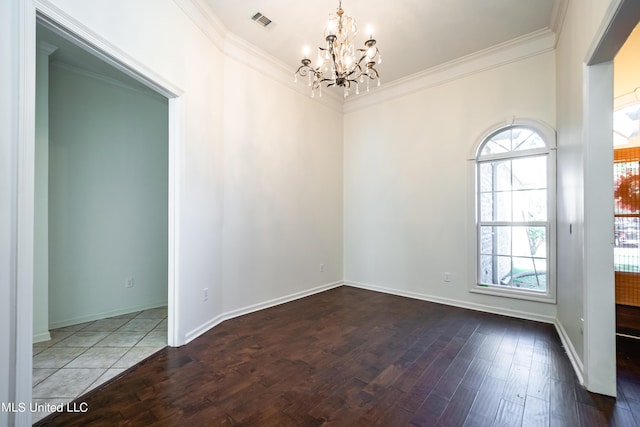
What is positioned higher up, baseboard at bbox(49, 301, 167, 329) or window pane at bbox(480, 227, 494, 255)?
window pane at bbox(480, 227, 494, 255)

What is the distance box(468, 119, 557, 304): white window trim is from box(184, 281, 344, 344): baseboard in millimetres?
2256

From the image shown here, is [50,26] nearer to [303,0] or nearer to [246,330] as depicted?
[303,0]

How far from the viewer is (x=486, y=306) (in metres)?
3.69

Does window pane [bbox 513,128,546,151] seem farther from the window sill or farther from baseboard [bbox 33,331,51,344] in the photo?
baseboard [bbox 33,331,51,344]

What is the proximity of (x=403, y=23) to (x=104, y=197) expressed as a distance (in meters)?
4.18

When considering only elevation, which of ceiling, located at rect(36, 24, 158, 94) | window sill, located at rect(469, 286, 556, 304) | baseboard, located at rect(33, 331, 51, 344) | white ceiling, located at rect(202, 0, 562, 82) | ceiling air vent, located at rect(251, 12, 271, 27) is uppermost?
ceiling air vent, located at rect(251, 12, 271, 27)

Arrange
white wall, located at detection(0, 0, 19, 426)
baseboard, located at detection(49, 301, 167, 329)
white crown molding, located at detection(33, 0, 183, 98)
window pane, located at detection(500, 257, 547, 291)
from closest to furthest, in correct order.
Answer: white wall, located at detection(0, 0, 19, 426) < white crown molding, located at detection(33, 0, 183, 98) < baseboard, located at detection(49, 301, 167, 329) < window pane, located at detection(500, 257, 547, 291)

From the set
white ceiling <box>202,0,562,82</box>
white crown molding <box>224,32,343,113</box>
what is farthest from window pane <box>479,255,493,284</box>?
white crown molding <box>224,32,343,113</box>

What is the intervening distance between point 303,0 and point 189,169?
2.05 m

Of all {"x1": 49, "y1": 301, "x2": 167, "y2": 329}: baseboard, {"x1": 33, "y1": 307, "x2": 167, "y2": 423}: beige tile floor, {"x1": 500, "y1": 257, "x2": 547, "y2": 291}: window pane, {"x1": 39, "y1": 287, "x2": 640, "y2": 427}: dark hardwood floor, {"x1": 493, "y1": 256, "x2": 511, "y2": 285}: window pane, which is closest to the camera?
{"x1": 39, "y1": 287, "x2": 640, "y2": 427}: dark hardwood floor

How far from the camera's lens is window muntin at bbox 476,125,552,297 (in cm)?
342

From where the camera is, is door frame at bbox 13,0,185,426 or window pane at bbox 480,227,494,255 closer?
door frame at bbox 13,0,185,426

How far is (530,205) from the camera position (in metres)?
3.52

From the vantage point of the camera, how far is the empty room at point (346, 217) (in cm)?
178
